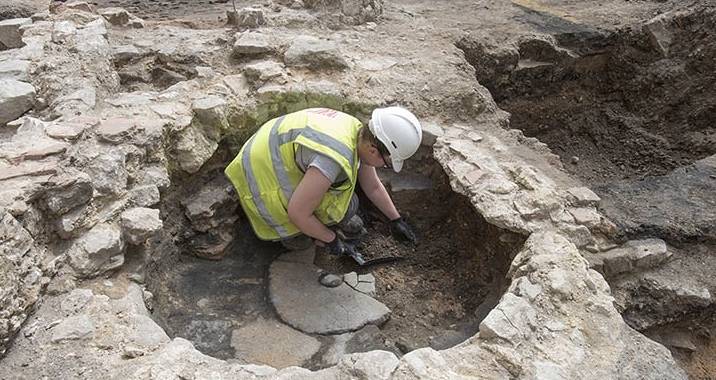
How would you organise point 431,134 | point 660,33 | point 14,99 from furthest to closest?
point 660,33 → point 431,134 → point 14,99

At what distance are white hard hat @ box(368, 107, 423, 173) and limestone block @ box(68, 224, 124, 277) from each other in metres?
1.42

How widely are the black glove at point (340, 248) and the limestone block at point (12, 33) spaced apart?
124 inches

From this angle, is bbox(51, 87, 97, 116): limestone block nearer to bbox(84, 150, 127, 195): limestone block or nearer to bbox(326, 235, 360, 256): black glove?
bbox(84, 150, 127, 195): limestone block

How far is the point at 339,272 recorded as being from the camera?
3875 millimetres

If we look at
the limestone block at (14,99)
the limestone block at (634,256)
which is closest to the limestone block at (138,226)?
the limestone block at (14,99)

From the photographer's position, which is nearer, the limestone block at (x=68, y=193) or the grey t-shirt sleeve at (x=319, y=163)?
the limestone block at (x=68, y=193)

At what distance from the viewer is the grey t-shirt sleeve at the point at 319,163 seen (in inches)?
121

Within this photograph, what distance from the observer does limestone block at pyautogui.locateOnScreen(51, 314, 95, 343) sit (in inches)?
90.7

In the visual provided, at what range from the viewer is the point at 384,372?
86.9 inches

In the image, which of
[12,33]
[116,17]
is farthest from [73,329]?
[116,17]

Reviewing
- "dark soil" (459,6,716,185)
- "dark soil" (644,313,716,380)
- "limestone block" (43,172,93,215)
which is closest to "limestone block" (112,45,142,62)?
"limestone block" (43,172,93,215)

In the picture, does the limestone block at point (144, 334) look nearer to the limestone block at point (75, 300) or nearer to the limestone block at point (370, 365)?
the limestone block at point (75, 300)

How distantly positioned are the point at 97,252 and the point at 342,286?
1.45 metres

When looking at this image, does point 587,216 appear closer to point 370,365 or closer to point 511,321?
point 511,321
